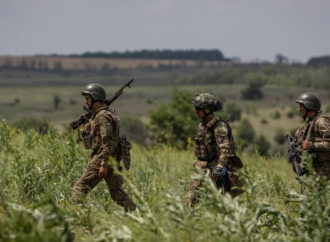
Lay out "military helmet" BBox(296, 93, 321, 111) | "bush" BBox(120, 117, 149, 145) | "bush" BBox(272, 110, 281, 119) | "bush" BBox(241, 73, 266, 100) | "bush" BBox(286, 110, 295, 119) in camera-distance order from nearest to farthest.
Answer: "military helmet" BBox(296, 93, 321, 111), "bush" BBox(120, 117, 149, 145), "bush" BBox(286, 110, 295, 119), "bush" BBox(272, 110, 281, 119), "bush" BBox(241, 73, 266, 100)

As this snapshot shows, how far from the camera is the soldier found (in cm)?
827

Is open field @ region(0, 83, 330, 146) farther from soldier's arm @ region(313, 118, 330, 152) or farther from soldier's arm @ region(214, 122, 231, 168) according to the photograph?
soldier's arm @ region(214, 122, 231, 168)

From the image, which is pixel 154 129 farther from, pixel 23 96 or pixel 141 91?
pixel 141 91

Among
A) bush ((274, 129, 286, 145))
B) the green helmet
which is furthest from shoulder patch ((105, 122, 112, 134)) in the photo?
bush ((274, 129, 286, 145))

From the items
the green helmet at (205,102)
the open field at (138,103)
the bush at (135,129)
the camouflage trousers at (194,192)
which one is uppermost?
the green helmet at (205,102)

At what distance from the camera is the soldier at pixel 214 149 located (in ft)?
27.1

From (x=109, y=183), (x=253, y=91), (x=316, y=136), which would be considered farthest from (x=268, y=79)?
(x=109, y=183)

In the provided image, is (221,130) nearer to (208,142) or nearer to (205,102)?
(208,142)

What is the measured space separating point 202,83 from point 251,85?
23.7 m

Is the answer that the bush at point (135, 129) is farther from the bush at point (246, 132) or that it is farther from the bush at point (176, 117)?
the bush at point (246, 132)

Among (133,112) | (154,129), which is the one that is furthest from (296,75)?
(154,129)

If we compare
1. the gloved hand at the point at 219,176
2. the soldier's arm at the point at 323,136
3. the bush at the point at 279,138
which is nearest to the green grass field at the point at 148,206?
the gloved hand at the point at 219,176

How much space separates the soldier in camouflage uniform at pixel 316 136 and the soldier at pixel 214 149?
0.91m

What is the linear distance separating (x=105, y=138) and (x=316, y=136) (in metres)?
2.69
